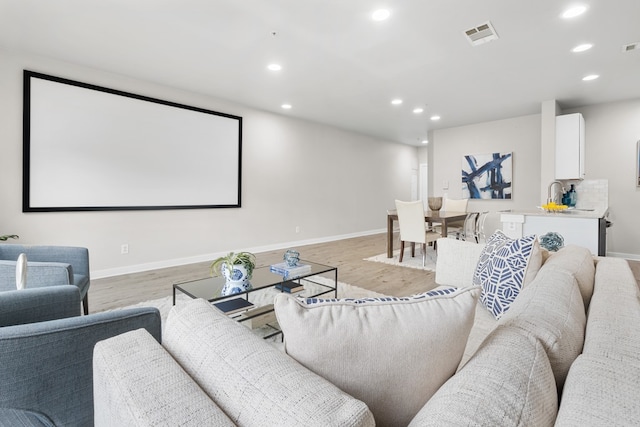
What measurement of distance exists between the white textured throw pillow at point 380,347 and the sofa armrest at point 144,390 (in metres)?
0.20

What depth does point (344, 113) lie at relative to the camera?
5.76m

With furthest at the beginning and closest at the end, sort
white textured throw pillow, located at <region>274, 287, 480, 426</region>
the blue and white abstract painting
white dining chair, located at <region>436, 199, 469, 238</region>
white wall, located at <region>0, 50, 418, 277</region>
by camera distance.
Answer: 1. the blue and white abstract painting
2. white dining chair, located at <region>436, 199, 469, 238</region>
3. white wall, located at <region>0, 50, 418, 277</region>
4. white textured throw pillow, located at <region>274, 287, 480, 426</region>

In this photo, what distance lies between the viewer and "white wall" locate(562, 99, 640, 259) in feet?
16.4

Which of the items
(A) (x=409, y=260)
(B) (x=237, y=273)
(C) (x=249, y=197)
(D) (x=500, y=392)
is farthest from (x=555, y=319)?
(C) (x=249, y=197)

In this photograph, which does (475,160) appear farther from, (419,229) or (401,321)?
(401,321)

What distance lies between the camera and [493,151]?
632cm

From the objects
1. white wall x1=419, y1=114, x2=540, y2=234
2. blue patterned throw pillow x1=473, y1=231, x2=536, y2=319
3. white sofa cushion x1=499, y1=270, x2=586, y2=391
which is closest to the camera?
white sofa cushion x1=499, y1=270, x2=586, y2=391

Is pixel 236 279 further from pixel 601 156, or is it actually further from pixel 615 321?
pixel 601 156

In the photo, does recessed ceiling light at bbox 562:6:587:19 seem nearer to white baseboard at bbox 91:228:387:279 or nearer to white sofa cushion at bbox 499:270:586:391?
white sofa cushion at bbox 499:270:586:391

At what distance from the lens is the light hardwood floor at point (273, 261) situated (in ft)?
10.5

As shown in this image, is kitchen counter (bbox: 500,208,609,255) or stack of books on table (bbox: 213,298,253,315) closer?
stack of books on table (bbox: 213,298,253,315)

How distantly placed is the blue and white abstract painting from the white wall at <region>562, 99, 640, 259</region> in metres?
1.24

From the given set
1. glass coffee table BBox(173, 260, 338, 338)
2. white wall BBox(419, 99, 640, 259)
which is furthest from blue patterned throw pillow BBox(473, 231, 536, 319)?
white wall BBox(419, 99, 640, 259)

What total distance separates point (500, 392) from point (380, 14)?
2909 millimetres
